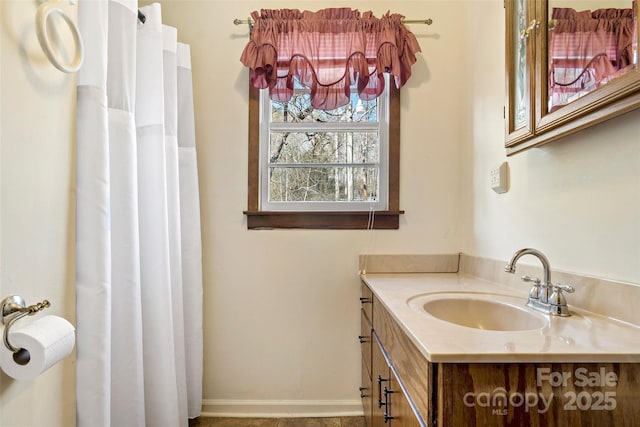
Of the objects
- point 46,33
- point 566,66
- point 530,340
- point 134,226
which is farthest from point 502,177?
point 46,33

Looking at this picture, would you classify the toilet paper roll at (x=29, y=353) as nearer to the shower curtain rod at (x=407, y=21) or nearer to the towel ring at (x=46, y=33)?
the towel ring at (x=46, y=33)

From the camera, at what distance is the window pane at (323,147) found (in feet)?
5.88

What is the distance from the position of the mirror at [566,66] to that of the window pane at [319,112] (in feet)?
2.38

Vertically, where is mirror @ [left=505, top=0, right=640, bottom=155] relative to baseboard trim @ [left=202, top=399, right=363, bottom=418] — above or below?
above

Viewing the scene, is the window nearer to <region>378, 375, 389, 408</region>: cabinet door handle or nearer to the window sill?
the window sill

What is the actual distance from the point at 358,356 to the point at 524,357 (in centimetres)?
121

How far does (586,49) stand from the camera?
2.89 ft

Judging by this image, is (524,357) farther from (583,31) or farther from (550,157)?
(583,31)

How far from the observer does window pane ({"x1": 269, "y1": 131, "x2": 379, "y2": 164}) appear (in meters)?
1.79

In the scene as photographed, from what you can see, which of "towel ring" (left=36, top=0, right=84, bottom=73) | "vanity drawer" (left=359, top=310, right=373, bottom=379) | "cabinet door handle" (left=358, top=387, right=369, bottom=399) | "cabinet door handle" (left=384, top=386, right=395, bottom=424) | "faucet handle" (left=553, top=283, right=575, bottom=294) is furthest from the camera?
"cabinet door handle" (left=358, top=387, right=369, bottom=399)

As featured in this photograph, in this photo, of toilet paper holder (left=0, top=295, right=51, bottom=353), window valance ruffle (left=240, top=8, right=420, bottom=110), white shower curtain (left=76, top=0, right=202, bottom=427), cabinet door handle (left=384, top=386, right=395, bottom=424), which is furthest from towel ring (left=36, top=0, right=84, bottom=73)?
cabinet door handle (left=384, top=386, right=395, bottom=424)

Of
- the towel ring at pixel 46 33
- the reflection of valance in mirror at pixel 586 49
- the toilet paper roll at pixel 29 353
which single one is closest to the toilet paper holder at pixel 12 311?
the toilet paper roll at pixel 29 353

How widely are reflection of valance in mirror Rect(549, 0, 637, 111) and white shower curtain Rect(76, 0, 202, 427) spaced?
1.37m

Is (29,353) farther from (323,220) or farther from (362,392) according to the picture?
(362,392)
